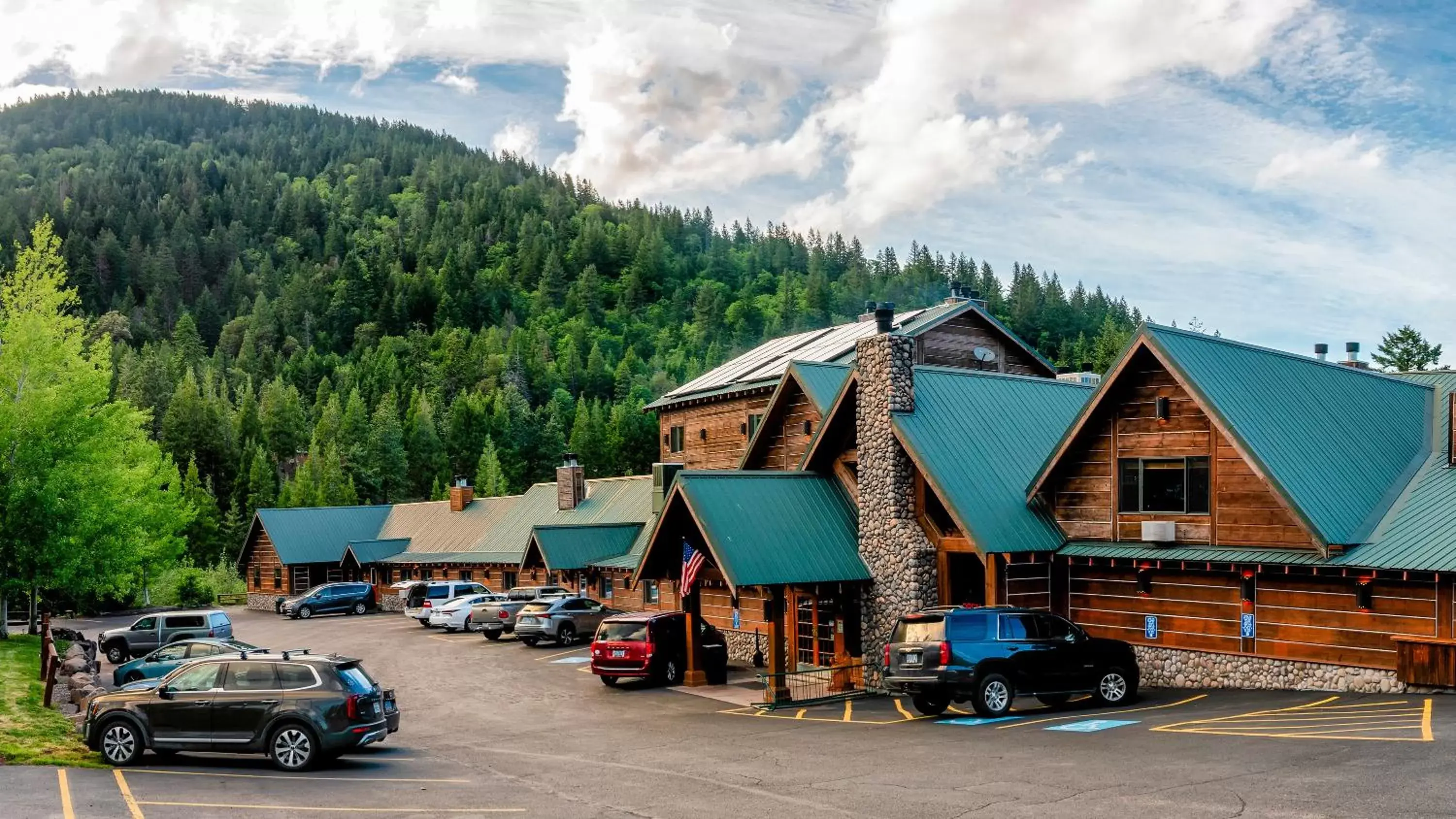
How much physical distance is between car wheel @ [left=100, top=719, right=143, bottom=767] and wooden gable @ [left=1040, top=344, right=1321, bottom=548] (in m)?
18.8

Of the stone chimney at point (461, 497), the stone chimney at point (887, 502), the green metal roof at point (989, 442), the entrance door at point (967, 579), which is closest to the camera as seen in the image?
the green metal roof at point (989, 442)

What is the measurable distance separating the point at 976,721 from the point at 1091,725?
2260 mm

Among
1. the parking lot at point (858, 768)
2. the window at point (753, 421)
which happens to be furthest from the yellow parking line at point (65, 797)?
the window at point (753, 421)

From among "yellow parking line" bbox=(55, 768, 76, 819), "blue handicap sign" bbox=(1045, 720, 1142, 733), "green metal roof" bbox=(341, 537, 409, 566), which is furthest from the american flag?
"green metal roof" bbox=(341, 537, 409, 566)

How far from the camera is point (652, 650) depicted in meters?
29.7

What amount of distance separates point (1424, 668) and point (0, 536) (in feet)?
122

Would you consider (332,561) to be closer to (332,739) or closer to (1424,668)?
(332,739)

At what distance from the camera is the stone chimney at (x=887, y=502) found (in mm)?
27297

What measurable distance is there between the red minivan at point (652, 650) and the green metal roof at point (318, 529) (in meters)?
39.5

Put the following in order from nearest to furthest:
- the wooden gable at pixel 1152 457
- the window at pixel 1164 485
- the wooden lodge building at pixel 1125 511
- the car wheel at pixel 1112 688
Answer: the wooden lodge building at pixel 1125 511
the car wheel at pixel 1112 688
the wooden gable at pixel 1152 457
the window at pixel 1164 485

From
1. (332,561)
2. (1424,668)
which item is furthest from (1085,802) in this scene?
(332,561)

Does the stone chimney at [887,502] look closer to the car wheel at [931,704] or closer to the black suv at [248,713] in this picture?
the car wheel at [931,704]

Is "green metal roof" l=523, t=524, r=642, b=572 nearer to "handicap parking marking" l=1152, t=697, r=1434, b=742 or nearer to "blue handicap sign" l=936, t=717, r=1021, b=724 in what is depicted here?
"blue handicap sign" l=936, t=717, r=1021, b=724

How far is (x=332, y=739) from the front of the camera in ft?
57.9
